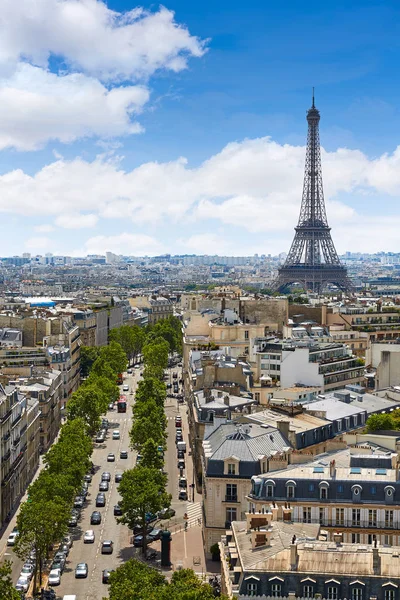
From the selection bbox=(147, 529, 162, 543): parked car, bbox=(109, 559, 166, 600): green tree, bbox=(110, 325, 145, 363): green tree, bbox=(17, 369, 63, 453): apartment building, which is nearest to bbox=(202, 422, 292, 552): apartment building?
bbox=(147, 529, 162, 543): parked car

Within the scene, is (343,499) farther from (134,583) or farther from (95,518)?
(95,518)

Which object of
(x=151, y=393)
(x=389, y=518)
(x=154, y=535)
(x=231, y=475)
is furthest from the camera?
(x=151, y=393)

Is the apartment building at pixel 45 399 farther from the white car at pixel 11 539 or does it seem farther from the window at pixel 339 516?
the window at pixel 339 516

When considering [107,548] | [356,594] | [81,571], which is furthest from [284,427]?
[356,594]

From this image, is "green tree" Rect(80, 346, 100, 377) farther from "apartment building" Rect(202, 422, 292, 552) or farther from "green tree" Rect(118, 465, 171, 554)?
"apartment building" Rect(202, 422, 292, 552)

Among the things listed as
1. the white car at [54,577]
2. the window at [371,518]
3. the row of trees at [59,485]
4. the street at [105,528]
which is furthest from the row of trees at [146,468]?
the window at [371,518]
